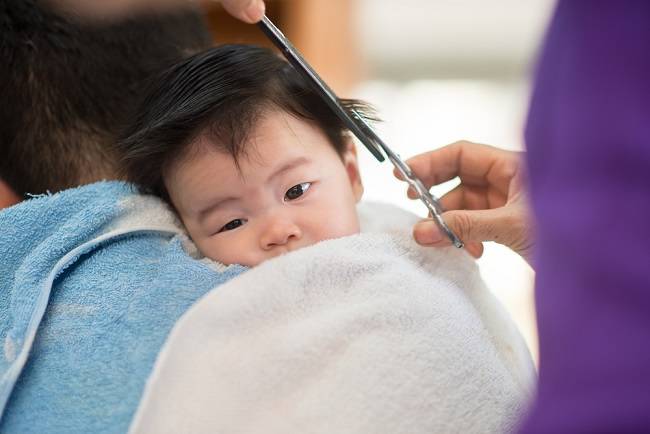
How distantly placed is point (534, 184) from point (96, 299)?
54 cm

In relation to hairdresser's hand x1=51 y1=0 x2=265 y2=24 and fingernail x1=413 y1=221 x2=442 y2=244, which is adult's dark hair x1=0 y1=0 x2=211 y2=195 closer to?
hairdresser's hand x1=51 y1=0 x2=265 y2=24

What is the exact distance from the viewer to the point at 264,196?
87cm

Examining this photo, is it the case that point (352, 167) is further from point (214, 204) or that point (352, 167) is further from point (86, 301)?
point (86, 301)

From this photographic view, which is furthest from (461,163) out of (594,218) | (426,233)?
(594,218)

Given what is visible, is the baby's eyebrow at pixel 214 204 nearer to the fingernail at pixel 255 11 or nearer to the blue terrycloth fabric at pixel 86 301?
the blue terrycloth fabric at pixel 86 301

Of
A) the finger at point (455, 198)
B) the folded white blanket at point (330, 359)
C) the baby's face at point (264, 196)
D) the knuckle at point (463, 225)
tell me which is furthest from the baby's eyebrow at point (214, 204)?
the finger at point (455, 198)

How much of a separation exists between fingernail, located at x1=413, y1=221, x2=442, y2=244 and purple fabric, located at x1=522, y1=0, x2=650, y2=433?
50 cm

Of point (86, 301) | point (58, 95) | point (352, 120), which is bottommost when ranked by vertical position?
point (86, 301)

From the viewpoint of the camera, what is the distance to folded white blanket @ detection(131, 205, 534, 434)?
0.65m

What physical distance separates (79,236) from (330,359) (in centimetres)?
33

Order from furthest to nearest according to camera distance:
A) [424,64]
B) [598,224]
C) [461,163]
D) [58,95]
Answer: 1. [424,64]
2. [461,163]
3. [58,95]
4. [598,224]

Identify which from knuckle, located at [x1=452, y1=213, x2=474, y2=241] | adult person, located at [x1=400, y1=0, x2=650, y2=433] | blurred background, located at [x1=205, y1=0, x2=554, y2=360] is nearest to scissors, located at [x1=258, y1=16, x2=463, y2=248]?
knuckle, located at [x1=452, y1=213, x2=474, y2=241]

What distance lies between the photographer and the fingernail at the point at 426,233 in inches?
33.2

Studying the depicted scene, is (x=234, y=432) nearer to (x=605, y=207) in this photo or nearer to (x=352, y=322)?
(x=352, y=322)
